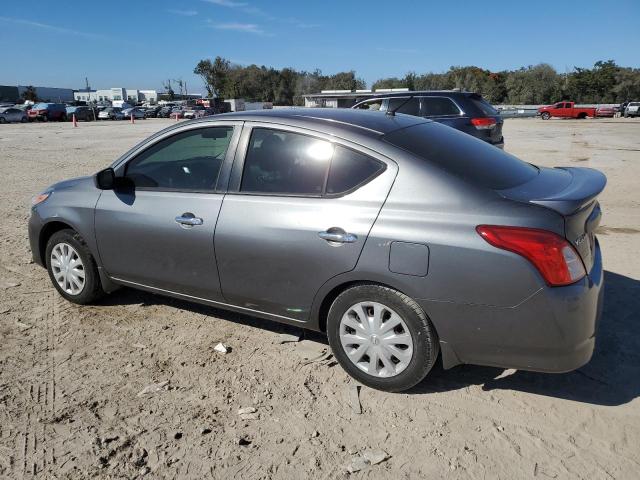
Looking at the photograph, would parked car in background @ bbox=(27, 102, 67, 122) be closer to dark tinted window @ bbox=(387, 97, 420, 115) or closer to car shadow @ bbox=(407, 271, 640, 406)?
dark tinted window @ bbox=(387, 97, 420, 115)

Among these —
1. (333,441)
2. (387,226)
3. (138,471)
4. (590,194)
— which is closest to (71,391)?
(138,471)

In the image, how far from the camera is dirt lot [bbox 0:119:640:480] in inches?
101

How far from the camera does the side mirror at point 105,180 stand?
3.97 meters

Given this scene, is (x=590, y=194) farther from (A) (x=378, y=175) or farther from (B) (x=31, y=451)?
(B) (x=31, y=451)

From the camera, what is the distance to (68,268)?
14.5 ft

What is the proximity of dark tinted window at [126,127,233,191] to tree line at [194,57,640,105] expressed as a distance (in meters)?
69.0

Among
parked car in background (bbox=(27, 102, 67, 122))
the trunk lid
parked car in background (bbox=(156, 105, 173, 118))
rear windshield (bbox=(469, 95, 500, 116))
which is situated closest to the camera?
the trunk lid

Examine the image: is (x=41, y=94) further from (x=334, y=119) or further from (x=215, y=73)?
(x=334, y=119)

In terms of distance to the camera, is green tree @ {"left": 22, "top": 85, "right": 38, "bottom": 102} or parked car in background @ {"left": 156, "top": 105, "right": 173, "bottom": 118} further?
green tree @ {"left": 22, "top": 85, "right": 38, "bottom": 102}

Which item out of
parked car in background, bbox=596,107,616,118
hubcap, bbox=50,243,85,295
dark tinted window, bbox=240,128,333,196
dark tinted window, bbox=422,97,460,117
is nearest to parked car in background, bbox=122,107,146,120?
parked car in background, bbox=596,107,616,118

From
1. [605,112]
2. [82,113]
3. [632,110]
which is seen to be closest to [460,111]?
[605,112]

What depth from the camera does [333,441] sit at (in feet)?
8.95

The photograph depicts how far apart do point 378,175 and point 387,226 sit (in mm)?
338

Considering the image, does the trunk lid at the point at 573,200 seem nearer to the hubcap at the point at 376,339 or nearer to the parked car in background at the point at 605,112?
the hubcap at the point at 376,339
